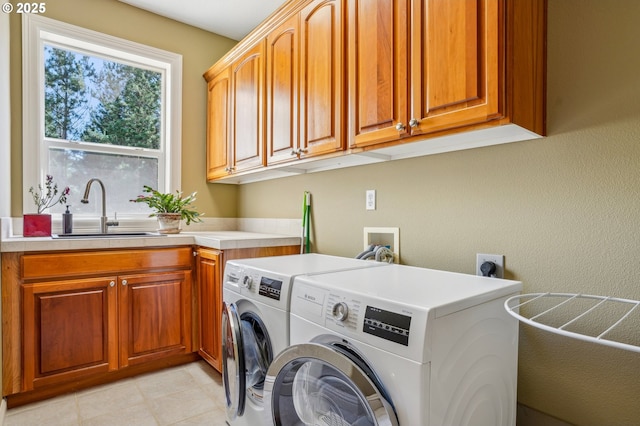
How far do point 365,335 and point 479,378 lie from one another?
0.39m

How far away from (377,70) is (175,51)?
2.24 meters

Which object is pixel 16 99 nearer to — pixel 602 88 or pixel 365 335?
pixel 365 335

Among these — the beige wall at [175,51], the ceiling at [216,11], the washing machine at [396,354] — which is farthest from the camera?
the ceiling at [216,11]

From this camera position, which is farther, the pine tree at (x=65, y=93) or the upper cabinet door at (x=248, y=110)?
the pine tree at (x=65, y=93)

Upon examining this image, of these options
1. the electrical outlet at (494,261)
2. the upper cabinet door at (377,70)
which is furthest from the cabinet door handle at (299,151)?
the electrical outlet at (494,261)

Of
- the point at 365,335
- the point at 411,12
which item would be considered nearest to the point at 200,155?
the point at 411,12

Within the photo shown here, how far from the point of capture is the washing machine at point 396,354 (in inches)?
35.0

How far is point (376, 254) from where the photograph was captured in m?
1.87

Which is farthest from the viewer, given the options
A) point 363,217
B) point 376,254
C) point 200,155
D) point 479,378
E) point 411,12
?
point 200,155

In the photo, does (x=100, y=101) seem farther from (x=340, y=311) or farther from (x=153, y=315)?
(x=340, y=311)

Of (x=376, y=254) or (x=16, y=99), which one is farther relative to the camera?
(x=16, y=99)

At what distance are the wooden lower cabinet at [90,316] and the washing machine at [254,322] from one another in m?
0.88

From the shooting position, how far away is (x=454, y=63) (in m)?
1.29

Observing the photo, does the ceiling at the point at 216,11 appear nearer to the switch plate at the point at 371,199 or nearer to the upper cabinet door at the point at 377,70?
the upper cabinet door at the point at 377,70
